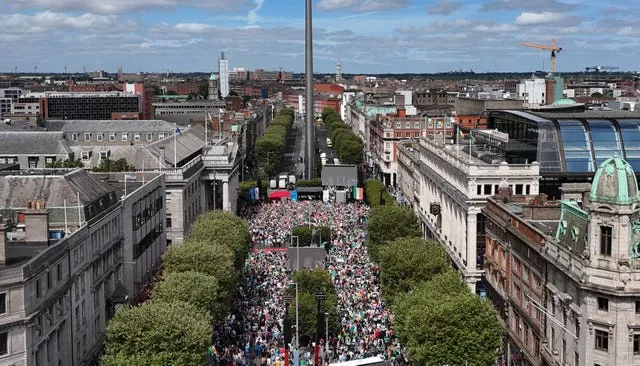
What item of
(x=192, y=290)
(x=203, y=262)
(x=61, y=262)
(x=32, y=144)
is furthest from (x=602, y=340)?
(x=32, y=144)

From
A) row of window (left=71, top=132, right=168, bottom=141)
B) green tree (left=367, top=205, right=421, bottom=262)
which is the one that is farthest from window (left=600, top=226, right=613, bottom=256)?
row of window (left=71, top=132, right=168, bottom=141)

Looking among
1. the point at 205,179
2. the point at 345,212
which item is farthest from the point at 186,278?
the point at 345,212

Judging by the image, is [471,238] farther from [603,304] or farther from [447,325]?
[603,304]

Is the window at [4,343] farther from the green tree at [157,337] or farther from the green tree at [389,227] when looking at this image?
the green tree at [389,227]

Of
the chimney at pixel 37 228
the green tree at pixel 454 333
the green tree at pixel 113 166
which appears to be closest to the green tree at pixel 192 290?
the chimney at pixel 37 228

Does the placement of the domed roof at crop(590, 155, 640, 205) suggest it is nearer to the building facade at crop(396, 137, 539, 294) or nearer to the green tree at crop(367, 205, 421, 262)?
the building facade at crop(396, 137, 539, 294)

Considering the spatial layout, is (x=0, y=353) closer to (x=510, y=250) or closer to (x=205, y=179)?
(x=510, y=250)

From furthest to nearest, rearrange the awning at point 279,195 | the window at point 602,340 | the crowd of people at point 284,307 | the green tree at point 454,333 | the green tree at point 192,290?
1. the awning at point 279,195
2. the crowd of people at point 284,307
3. the green tree at point 192,290
4. the green tree at point 454,333
5. the window at point 602,340
